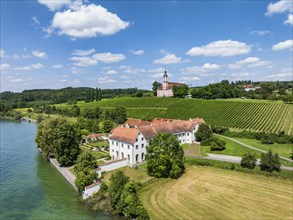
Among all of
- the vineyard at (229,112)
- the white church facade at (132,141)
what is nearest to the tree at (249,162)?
the white church facade at (132,141)

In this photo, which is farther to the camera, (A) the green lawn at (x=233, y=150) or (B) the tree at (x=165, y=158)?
(A) the green lawn at (x=233, y=150)

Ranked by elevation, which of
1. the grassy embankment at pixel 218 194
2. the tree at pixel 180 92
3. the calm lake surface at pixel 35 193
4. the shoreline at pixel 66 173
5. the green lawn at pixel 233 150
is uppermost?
the tree at pixel 180 92

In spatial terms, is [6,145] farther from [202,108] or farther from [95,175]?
[202,108]

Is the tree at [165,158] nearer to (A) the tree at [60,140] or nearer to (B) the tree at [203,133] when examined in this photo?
(A) the tree at [60,140]

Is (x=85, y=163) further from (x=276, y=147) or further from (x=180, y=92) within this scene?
(x=180, y=92)

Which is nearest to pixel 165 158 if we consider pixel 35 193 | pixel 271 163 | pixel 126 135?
pixel 126 135

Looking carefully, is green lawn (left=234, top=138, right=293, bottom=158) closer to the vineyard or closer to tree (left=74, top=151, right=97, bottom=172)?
the vineyard
